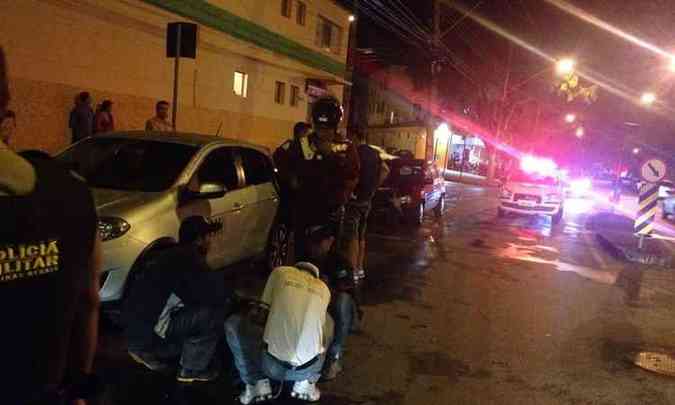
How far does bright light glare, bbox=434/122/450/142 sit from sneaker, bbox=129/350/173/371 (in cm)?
3939

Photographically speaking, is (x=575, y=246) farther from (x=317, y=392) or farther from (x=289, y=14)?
(x=289, y=14)

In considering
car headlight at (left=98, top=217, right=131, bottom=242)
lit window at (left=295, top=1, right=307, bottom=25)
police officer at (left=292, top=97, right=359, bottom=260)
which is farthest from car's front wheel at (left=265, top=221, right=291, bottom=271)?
lit window at (left=295, top=1, right=307, bottom=25)

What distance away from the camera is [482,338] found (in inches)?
234

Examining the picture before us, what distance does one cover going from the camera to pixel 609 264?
36.6 ft

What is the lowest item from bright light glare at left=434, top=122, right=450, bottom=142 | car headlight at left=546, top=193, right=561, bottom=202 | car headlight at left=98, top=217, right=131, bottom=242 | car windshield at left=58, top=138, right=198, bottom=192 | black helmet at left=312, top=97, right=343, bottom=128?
car headlight at left=546, top=193, right=561, bottom=202

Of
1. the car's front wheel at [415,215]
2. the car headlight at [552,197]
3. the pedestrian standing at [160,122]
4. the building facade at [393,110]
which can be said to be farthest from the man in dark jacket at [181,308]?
the building facade at [393,110]

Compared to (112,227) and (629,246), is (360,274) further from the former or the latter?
(629,246)

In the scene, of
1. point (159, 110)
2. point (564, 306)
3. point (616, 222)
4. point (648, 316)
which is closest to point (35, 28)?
point (159, 110)

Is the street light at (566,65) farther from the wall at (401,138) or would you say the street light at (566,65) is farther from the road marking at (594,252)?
the wall at (401,138)

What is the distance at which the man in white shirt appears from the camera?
3863 mm

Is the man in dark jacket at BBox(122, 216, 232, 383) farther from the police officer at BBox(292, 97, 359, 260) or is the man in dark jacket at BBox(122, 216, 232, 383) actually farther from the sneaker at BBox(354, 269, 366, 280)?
the sneaker at BBox(354, 269, 366, 280)

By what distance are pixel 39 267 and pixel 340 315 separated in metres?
3.31

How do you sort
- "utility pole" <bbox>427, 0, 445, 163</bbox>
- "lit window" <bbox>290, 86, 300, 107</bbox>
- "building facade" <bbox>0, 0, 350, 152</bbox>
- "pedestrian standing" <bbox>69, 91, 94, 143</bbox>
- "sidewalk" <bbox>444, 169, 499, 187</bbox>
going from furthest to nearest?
"sidewalk" <bbox>444, 169, 499, 187</bbox>
"utility pole" <bbox>427, 0, 445, 163</bbox>
"lit window" <bbox>290, 86, 300, 107</bbox>
"building facade" <bbox>0, 0, 350, 152</bbox>
"pedestrian standing" <bbox>69, 91, 94, 143</bbox>

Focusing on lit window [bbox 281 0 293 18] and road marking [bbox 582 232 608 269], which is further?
lit window [bbox 281 0 293 18]
